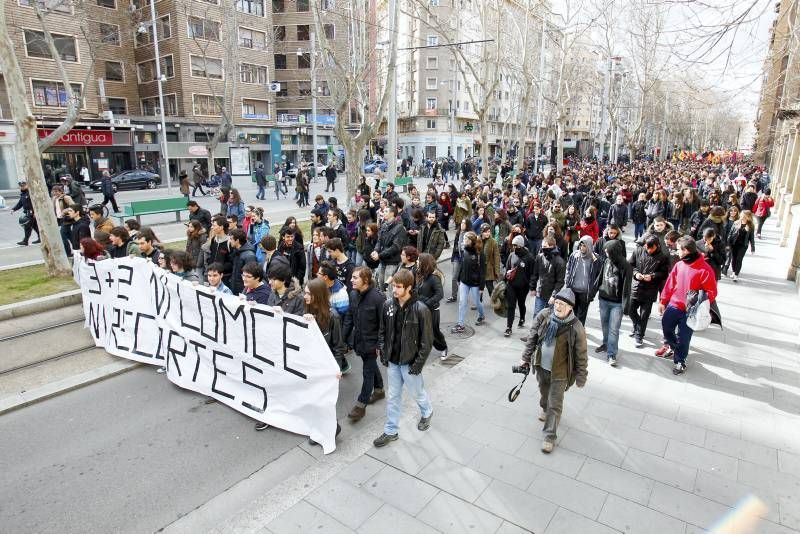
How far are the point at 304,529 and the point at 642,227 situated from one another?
45.6ft

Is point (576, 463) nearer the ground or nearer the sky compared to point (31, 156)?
nearer the ground

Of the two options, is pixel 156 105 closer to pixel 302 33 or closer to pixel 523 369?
pixel 302 33

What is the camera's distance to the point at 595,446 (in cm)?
489

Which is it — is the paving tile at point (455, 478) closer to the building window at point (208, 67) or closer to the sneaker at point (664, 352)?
the sneaker at point (664, 352)

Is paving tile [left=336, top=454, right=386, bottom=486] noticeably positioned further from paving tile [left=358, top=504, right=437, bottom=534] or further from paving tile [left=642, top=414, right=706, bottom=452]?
paving tile [left=642, top=414, right=706, bottom=452]

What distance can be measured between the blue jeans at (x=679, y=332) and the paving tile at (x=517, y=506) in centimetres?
347

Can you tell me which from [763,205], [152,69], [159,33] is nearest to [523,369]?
[763,205]

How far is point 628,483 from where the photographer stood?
171 inches

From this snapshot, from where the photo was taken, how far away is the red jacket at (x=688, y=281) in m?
6.23

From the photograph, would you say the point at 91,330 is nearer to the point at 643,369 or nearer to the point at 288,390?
the point at 288,390

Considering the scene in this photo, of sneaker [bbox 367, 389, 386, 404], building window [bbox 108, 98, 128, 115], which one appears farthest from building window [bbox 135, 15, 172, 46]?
sneaker [bbox 367, 389, 386, 404]

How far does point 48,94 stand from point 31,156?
28.6 metres

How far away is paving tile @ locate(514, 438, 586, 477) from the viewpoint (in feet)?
14.9

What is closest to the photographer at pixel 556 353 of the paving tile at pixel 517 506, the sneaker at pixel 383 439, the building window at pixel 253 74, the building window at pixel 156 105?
the paving tile at pixel 517 506
